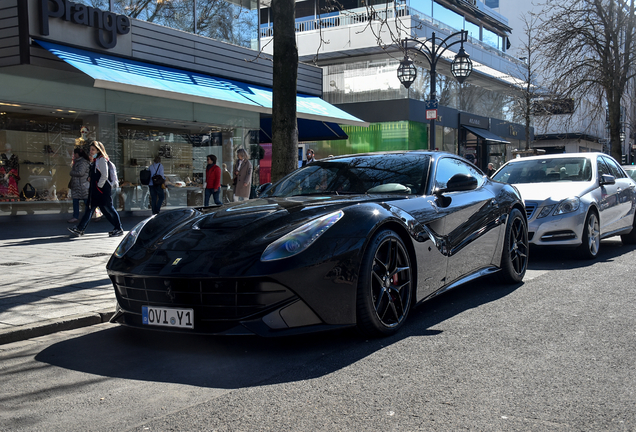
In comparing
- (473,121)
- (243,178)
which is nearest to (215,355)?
(243,178)

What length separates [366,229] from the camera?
414 centimetres

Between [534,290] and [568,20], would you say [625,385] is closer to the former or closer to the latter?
[534,290]

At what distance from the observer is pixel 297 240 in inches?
153

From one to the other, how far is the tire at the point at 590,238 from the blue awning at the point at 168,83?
28.9 ft

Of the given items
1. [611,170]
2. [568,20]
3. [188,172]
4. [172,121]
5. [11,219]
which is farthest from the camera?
[568,20]

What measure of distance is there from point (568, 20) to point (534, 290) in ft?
66.3

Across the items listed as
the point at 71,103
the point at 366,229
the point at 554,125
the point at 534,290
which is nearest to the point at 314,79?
the point at 71,103

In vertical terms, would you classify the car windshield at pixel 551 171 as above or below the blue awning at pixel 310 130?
below

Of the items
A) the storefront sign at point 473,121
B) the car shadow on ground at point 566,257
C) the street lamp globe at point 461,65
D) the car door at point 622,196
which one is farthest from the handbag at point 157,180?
the storefront sign at point 473,121

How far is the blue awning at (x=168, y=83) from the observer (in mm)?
12397

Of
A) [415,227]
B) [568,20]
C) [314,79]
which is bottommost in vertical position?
[415,227]

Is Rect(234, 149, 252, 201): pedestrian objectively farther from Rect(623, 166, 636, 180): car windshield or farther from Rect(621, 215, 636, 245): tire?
Rect(623, 166, 636, 180): car windshield

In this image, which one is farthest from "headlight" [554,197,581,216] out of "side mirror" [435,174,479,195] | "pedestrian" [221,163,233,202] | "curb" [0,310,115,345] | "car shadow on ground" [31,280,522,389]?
"pedestrian" [221,163,233,202]

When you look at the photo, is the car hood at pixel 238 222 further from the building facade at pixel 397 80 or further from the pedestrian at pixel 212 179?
the building facade at pixel 397 80
